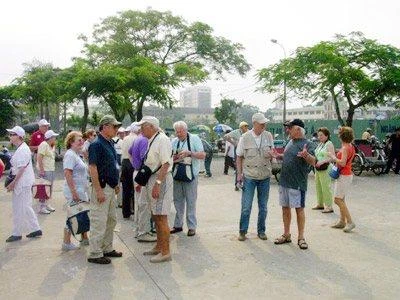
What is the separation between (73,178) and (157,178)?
1556 millimetres

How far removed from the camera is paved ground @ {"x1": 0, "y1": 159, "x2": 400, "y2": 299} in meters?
4.32

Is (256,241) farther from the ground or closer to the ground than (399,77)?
closer to the ground

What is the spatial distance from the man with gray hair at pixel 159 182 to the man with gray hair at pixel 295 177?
1.79 m

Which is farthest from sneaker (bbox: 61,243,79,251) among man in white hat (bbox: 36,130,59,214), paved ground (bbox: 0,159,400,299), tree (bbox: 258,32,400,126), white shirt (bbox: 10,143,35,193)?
tree (bbox: 258,32,400,126)

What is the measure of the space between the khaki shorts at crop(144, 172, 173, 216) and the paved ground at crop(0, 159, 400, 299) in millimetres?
675

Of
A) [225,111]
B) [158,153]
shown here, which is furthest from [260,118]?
[225,111]

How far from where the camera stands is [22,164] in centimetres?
629

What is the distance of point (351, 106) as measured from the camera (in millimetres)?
20141

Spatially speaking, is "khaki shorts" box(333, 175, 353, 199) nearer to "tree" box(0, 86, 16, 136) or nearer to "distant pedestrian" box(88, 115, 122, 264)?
"distant pedestrian" box(88, 115, 122, 264)

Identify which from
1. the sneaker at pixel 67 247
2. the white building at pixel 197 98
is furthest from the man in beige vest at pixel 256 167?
the white building at pixel 197 98

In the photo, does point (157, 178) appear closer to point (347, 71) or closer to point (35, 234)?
point (35, 234)

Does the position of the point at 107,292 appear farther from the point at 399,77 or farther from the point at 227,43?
the point at 227,43

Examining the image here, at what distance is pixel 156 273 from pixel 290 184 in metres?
2.36

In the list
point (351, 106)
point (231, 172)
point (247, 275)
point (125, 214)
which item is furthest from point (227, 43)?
point (247, 275)
